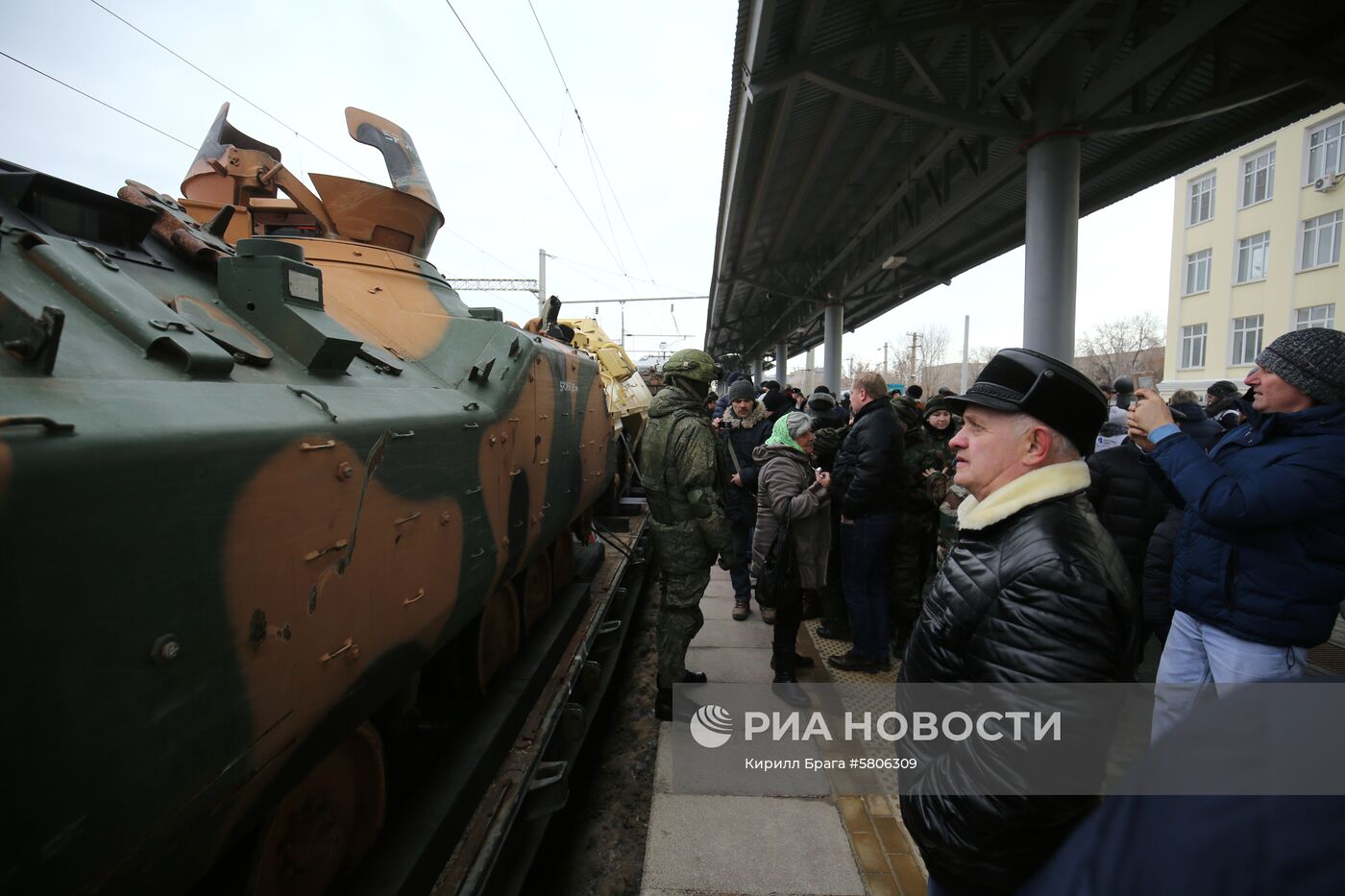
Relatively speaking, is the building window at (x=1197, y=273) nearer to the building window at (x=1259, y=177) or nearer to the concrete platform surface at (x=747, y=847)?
the building window at (x=1259, y=177)

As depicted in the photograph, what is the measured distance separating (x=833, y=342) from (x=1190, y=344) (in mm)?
19662

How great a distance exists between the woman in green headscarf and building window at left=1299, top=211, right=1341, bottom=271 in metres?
25.6

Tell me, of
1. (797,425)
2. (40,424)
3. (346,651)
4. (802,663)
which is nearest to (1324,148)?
(797,425)

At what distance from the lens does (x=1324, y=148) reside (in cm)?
2080

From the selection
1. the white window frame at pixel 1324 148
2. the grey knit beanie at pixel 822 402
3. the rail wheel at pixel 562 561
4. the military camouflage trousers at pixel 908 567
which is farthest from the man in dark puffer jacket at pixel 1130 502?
the white window frame at pixel 1324 148

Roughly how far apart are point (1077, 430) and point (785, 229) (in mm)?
11657

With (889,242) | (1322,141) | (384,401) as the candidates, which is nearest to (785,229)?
(889,242)

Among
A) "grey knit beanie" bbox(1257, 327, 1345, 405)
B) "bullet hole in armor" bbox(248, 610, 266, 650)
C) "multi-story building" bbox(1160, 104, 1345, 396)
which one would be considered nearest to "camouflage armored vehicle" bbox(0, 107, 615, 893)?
"bullet hole in armor" bbox(248, 610, 266, 650)

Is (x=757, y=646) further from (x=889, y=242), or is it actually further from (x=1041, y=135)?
(x=889, y=242)

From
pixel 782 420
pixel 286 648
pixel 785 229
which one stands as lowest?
pixel 286 648

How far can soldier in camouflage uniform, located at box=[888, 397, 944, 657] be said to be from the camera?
15.1 ft

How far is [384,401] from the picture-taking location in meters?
2.19

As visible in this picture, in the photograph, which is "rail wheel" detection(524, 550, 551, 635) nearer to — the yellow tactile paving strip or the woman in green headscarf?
the woman in green headscarf

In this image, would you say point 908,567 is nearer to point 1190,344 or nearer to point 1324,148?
point 1324,148
